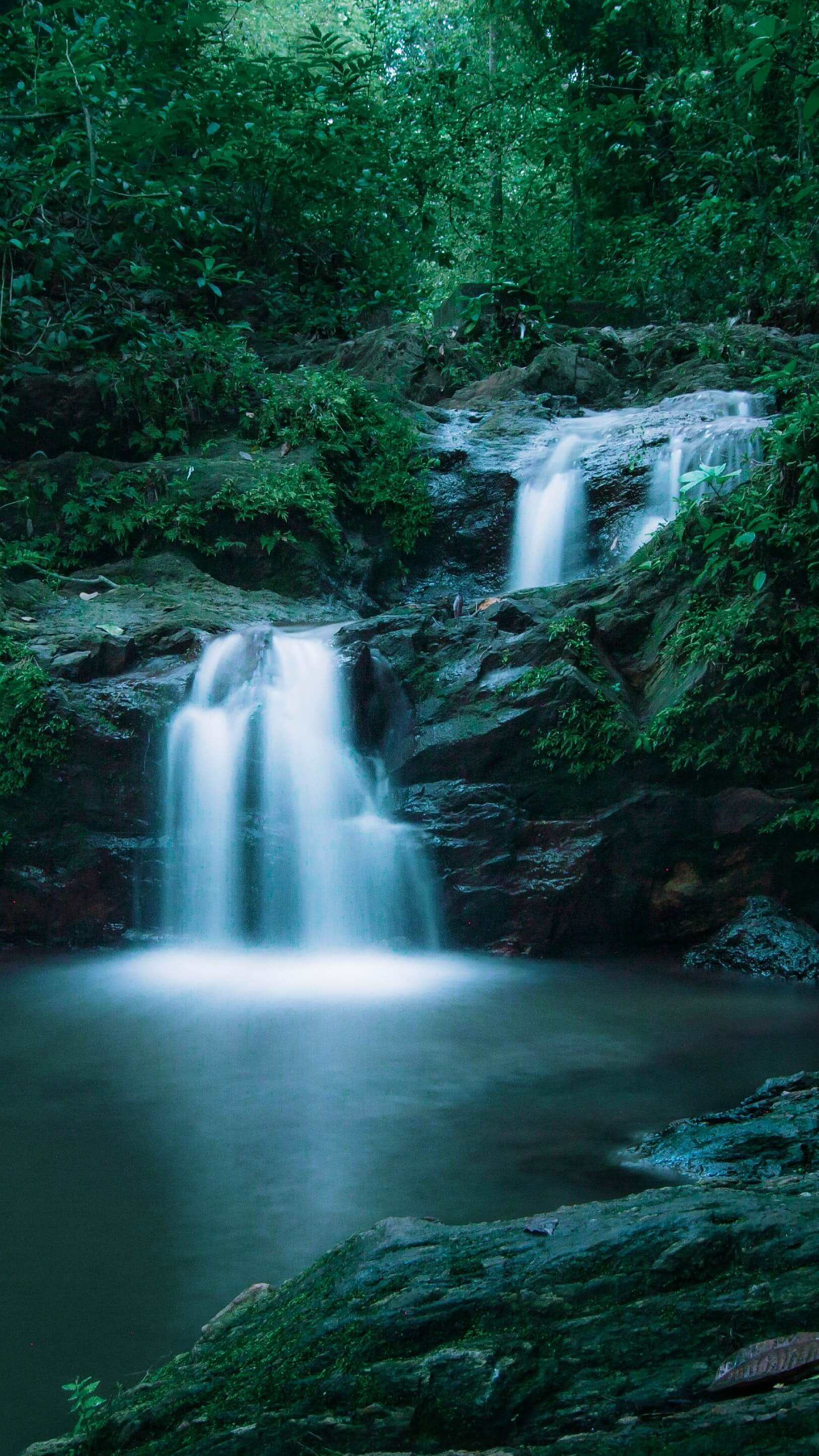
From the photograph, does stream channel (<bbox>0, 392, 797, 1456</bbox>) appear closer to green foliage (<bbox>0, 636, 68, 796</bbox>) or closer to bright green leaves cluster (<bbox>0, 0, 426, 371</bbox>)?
green foliage (<bbox>0, 636, 68, 796</bbox>)

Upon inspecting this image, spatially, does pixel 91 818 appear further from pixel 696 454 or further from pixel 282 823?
pixel 696 454

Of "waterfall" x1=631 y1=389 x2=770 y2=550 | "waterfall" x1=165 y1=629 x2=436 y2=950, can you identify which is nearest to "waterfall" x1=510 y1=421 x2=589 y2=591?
"waterfall" x1=631 y1=389 x2=770 y2=550

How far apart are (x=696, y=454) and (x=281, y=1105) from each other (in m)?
7.55

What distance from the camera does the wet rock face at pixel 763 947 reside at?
23.7 feet

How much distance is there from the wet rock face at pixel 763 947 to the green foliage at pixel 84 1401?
555cm

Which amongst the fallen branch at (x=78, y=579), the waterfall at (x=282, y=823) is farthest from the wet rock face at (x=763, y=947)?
the fallen branch at (x=78, y=579)

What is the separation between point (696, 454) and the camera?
9.95m

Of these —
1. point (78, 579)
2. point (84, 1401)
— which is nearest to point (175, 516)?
point (78, 579)

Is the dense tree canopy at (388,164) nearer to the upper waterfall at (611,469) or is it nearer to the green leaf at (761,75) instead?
the green leaf at (761,75)

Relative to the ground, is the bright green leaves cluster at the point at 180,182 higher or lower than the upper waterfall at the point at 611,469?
higher

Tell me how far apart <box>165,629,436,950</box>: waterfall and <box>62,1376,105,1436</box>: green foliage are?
16.5 feet

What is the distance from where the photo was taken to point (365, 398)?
11562 mm

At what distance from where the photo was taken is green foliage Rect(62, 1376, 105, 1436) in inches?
86.4

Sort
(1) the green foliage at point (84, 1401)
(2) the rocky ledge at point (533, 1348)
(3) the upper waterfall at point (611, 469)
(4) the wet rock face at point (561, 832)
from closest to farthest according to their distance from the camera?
(2) the rocky ledge at point (533, 1348) → (1) the green foliage at point (84, 1401) → (4) the wet rock face at point (561, 832) → (3) the upper waterfall at point (611, 469)
